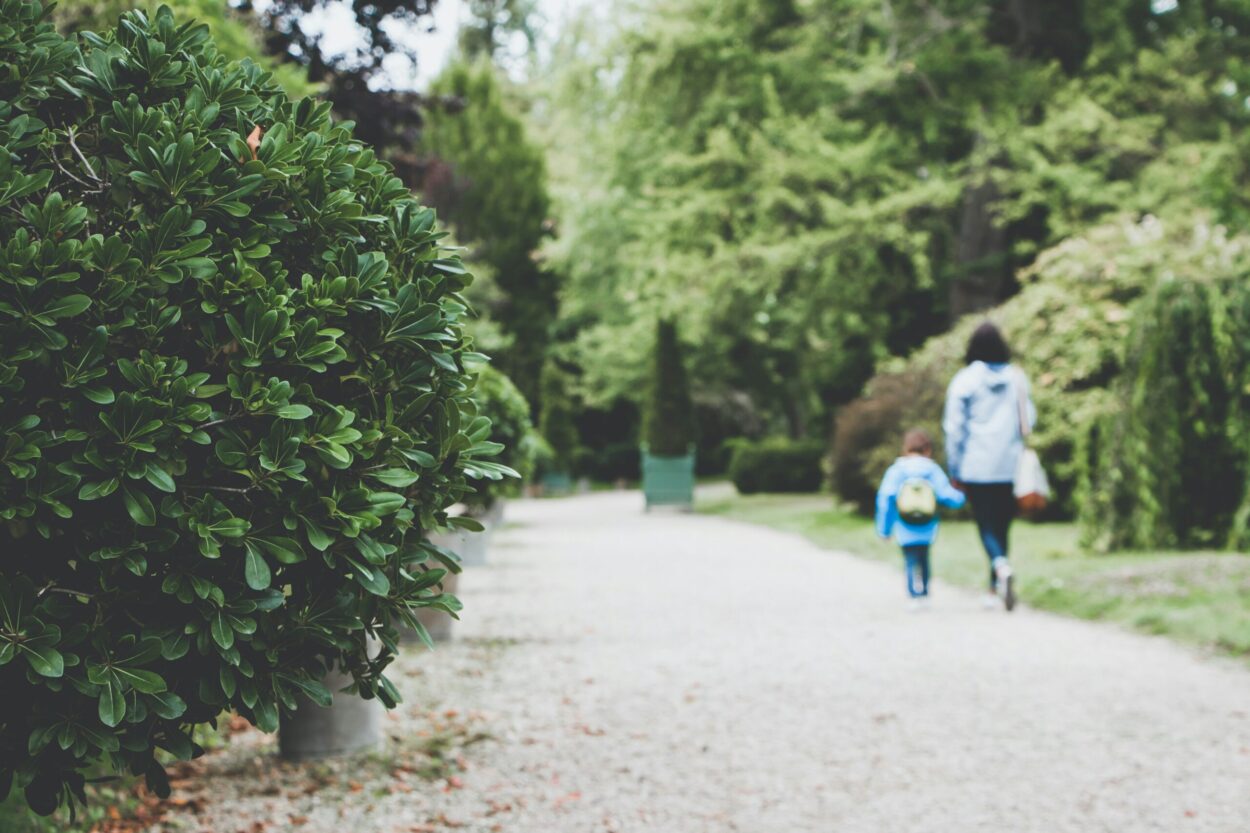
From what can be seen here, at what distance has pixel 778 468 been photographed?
25375mm

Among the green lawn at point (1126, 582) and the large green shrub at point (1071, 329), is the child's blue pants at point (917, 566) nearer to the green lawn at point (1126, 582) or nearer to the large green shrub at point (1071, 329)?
the green lawn at point (1126, 582)

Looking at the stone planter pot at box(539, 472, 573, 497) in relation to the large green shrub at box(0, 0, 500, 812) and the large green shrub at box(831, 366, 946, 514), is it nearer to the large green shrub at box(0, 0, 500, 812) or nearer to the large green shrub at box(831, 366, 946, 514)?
the large green shrub at box(831, 366, 946, 514)

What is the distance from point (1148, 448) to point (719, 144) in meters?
9.38

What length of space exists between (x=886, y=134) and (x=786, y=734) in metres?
14.5

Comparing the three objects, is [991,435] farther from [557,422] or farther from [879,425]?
[557,422]

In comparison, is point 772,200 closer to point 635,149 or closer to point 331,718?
point 635,149

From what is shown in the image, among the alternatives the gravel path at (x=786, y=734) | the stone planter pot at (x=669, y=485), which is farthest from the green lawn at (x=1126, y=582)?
the stone planter pot at (x=669, y=485)

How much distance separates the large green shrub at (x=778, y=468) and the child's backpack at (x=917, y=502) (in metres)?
17.8

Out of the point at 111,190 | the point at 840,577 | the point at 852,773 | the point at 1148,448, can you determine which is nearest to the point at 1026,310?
A: the point at 1148,448

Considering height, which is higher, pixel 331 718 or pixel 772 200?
pixel 772 200

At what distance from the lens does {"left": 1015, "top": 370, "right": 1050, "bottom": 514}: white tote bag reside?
716cm

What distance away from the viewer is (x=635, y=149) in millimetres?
20594

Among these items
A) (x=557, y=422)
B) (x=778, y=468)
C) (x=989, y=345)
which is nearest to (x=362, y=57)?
(x=989, y=345)

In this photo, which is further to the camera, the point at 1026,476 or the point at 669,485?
the point at 669,485
